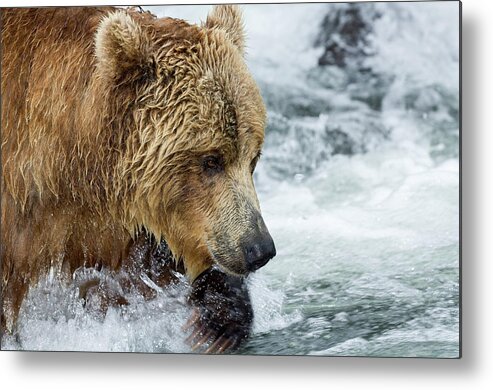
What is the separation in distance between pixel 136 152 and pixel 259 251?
500 mm

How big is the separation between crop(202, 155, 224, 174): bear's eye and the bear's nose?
26cm

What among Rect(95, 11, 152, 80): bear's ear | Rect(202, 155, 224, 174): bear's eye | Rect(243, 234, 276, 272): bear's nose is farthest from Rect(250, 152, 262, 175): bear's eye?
Rect(95, 11, 152, 80): bear's ear

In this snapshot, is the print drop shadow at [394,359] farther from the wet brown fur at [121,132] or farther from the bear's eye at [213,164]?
the bear's eye at [213,164]

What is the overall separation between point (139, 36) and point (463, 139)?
3.49 ft

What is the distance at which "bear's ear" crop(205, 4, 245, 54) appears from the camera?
9.54 feet

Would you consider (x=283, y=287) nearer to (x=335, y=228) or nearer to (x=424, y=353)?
(x=335, y=228)

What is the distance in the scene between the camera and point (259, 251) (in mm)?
2865

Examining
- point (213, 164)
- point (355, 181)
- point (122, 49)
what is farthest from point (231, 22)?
point (355, 181)

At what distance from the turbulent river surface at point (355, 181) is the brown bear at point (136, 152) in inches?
3.0

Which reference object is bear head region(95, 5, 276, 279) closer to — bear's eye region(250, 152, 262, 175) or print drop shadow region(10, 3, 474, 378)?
bear's eye region(250, 152, 262, 175)

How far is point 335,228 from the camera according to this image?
2896 mm

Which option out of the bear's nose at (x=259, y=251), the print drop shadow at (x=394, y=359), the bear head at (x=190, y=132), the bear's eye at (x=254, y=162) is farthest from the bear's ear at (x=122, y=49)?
the print drop shadow at (x=394, y=359)

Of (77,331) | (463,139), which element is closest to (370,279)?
(463,139)

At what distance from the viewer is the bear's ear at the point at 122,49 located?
111 inches
